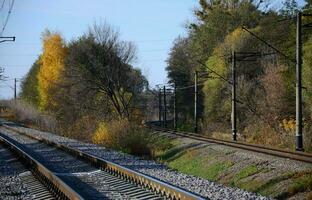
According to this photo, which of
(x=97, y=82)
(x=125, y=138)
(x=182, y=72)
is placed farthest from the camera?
(x=182, y=72)

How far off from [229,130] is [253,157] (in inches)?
1194

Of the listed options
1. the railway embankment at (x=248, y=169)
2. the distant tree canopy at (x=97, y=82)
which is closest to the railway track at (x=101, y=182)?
the railway embankment at (x=248, y=169)

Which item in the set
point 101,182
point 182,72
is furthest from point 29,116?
point 101,182

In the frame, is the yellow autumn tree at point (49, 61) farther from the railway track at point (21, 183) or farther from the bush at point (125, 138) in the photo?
the railway track at point (21, 183)

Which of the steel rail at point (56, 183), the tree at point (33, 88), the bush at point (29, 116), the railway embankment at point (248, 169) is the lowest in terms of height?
the railway embankment at point (248, 169)

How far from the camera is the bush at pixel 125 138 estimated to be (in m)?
31.6

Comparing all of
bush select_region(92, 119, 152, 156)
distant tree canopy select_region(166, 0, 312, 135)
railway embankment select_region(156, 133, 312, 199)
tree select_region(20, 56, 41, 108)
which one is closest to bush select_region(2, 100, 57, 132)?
tree select_region(20, 56, 41, 108)

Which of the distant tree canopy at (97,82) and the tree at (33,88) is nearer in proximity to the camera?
the distant tree canopy at (97,82)

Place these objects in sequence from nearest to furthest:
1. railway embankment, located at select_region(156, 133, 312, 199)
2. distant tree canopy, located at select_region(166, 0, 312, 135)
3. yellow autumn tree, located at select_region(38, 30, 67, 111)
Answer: railway embankment, located at select_region(156, 133, 312, 199)
distant tree canopy, located at select_region(166, 0, 312, 135)
yellow autumn tree, located at select_region(38, 30, 67, 111)

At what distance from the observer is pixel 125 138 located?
107 feet

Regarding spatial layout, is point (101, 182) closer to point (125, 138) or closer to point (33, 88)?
point (125, 138)

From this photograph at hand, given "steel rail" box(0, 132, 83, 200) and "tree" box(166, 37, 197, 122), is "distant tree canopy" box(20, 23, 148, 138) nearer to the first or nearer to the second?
"tree" box(166, 37, 197, 122)

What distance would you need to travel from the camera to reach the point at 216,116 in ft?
189

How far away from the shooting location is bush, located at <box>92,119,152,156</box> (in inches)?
1244
